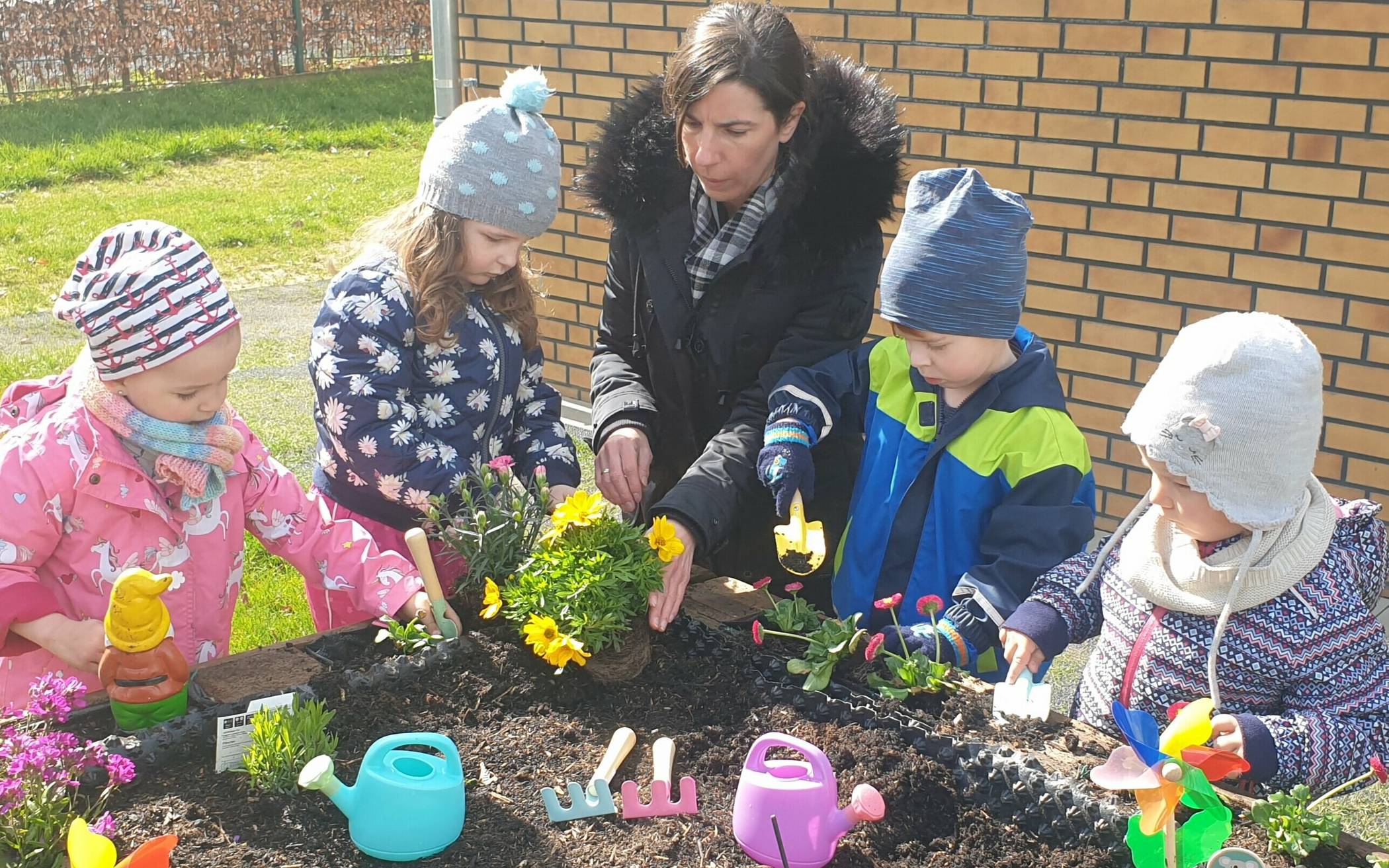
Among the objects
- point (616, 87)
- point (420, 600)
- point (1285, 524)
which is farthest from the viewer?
point (616, 87)

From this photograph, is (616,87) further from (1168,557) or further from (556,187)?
(1168,557)

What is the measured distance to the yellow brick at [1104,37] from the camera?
4172mm

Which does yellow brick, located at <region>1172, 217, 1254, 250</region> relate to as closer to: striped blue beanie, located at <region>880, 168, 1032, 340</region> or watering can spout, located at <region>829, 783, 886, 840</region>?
striped blue beanie, located at <region>880, 168, 1032, 340</region>

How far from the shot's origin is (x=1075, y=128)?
14.4 feet

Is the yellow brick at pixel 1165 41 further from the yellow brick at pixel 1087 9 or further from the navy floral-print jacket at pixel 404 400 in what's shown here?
the navy floral-print jacket at pixel 404 400

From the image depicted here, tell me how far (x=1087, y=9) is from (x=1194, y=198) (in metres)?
0.72

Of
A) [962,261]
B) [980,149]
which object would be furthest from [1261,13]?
[962,261]

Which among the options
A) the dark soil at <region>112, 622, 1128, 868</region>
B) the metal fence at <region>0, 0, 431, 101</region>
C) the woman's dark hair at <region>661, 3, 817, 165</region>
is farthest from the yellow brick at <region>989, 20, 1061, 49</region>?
the metal fence at <region>0, 0, 431, 101</region>

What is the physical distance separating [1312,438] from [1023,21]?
112 inches

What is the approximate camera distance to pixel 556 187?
2746 millimetres


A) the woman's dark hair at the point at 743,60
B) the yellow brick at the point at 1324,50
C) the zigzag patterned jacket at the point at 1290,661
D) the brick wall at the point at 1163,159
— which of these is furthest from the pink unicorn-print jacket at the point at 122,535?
the yellow brick at the point at 1324,50

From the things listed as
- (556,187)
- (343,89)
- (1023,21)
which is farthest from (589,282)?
(343,89)

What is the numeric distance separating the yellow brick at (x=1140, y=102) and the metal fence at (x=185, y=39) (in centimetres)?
1385

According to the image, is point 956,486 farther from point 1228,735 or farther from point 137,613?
point 137,613
